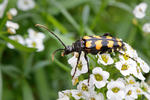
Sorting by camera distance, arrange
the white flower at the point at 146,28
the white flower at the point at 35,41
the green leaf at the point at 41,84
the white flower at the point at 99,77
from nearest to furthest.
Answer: the white flower at the point at 99,77
the white flower at the point at 35,41
the green leaf at the point at 41,84
the white flower at the point at 146,28

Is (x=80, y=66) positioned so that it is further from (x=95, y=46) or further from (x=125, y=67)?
(x=125, y=67)

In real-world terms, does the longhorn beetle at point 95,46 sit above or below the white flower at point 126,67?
above

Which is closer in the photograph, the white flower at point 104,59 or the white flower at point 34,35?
the white flower at point 104,59

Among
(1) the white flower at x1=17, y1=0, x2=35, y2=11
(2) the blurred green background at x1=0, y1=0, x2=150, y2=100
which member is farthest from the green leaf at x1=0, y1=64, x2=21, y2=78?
(1) the white flower at x1=17, y1=0, x2=35, y2=11

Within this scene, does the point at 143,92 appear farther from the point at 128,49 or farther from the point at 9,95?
the point at 9,95

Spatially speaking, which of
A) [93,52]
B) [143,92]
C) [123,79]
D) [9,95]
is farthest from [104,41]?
[9,95]

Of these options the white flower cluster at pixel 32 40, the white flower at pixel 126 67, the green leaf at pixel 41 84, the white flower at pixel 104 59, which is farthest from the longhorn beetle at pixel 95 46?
the green leaf at pixel 41 84

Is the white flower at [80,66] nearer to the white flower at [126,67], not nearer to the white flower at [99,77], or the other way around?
the white flower at [99,77]

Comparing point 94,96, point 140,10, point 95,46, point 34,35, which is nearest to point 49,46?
point 34,35

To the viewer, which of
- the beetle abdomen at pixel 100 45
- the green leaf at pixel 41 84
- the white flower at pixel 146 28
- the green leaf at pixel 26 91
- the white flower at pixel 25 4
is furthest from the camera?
the white flower at pixel 25 4
